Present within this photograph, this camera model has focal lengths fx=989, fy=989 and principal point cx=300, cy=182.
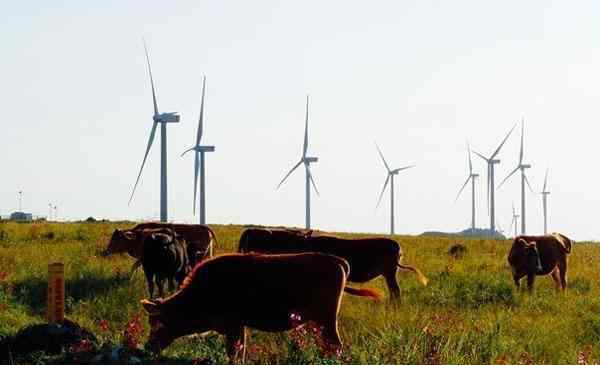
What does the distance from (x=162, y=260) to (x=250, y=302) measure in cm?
742

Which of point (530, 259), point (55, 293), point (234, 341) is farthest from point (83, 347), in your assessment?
point (530, 259)

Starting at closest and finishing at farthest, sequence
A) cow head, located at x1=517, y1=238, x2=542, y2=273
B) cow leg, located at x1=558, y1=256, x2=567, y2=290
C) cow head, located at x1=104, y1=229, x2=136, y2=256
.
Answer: cow head, located at x1=517, y1=238, x2=542, y2=273 < cow leg, located at x1=558, y1=256, x2=567, y2=290 < cow head, located at x1=104, y1=229, x2=136, y2=256

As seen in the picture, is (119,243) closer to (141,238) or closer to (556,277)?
(141,238)

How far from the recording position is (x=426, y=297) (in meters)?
19.0

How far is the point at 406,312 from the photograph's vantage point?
15.7 metres

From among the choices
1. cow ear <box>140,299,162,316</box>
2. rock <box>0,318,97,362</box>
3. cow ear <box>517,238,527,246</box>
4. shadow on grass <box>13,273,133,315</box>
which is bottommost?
shadow on grass <box>13,273,133,315</box>

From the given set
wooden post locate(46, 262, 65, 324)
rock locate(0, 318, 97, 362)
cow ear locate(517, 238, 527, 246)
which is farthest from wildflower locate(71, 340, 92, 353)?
cow ear locate(517, 238, 527, 246)

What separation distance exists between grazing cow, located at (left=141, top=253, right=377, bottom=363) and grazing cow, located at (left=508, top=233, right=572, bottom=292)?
10449mm

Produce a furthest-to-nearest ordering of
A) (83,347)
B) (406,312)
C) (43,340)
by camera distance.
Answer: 1. (406,312)
2. (43,340)
3. (83,347)

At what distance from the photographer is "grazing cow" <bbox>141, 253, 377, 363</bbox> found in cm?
1146

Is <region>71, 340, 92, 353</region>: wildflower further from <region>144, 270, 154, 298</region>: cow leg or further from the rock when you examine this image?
<region>144, 270, 154, 298</region>: cow leg

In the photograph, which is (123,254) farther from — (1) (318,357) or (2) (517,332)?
(1) (318,357)

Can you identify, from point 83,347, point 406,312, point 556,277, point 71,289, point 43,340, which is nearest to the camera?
point 83,347

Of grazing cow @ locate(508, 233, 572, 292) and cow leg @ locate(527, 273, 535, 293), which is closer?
cow leg @ locate(527, 273, 535, 293)
